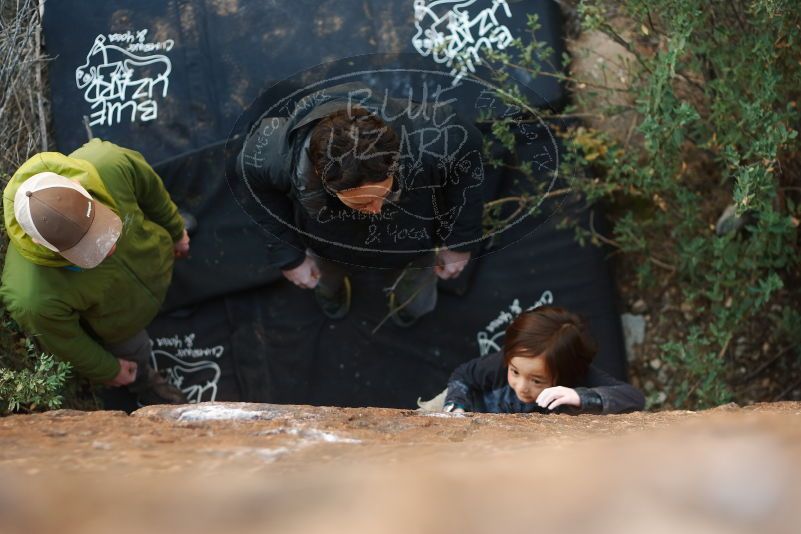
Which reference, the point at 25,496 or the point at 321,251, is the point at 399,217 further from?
the point at 25,496

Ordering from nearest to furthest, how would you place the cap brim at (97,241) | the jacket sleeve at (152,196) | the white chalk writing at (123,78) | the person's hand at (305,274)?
1. the cap brim at (97,241)
2. the jacket sleeve at (152,196)
3. the person's hand at (305,274)
4. the white chalk writing at (123,78)

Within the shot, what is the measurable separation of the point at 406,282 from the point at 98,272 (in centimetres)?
126

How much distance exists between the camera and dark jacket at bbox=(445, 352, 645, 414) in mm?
2275

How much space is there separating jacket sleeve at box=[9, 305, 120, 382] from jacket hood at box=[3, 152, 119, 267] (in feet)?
0.62

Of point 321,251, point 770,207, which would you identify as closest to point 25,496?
point 321,251

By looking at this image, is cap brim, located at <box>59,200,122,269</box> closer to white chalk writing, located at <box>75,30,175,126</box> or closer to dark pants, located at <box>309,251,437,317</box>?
dark pants, located at <box>309,251,437,317</box>

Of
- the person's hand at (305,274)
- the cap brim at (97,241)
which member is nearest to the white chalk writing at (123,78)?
the person's hand at (305,274)

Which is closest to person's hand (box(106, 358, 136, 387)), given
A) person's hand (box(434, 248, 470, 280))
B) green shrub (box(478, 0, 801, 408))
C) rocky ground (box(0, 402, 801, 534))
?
person's hand (box(434, 248, 470, 280))

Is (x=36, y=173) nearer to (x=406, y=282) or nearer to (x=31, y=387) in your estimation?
(x=31, y=387)

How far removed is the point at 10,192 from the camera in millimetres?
2334

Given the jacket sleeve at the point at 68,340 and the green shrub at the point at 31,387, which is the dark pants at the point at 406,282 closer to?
the jacket sleeve at the point at 68,340

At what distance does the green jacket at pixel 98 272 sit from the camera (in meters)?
2.42

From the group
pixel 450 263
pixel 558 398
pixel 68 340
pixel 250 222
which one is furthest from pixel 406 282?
pixel 68 340

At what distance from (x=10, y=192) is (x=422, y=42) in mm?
1724
